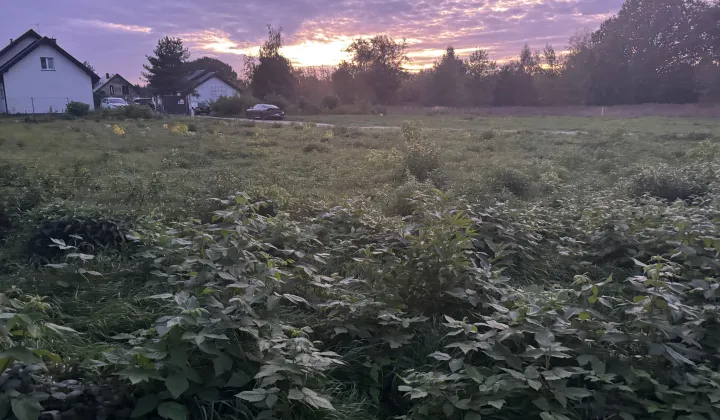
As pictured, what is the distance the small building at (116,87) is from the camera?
5475cm

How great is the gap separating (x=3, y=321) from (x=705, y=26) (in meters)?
52.1

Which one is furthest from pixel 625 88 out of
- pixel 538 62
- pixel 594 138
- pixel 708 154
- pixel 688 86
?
pixel 708 154

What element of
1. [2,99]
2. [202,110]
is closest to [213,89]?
[202,110]

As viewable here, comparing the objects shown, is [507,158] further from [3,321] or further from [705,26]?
[705,26]

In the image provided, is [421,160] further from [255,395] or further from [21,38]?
[21,38]

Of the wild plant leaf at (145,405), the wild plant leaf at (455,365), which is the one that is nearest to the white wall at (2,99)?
the wild plant leaf at (145,405)

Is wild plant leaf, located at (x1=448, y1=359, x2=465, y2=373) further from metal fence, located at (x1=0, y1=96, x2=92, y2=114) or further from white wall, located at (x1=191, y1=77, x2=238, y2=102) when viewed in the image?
white wall, located at (x1=191, y1=77, x2=238, y2=102)

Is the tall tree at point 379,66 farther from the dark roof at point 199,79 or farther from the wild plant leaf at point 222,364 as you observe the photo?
the wild plant leaf at point 222,364

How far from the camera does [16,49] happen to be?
34219 mm

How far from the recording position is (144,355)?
87.2 inches

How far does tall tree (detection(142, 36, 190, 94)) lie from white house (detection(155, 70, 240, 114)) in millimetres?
925

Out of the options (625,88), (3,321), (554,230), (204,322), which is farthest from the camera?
(625,88)

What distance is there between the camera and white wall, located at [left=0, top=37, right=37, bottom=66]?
33447 millimetres

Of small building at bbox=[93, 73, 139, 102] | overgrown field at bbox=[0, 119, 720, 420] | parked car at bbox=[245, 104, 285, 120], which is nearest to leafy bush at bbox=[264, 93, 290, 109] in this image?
parked car at bbox=[245, 104, 285, 120]
